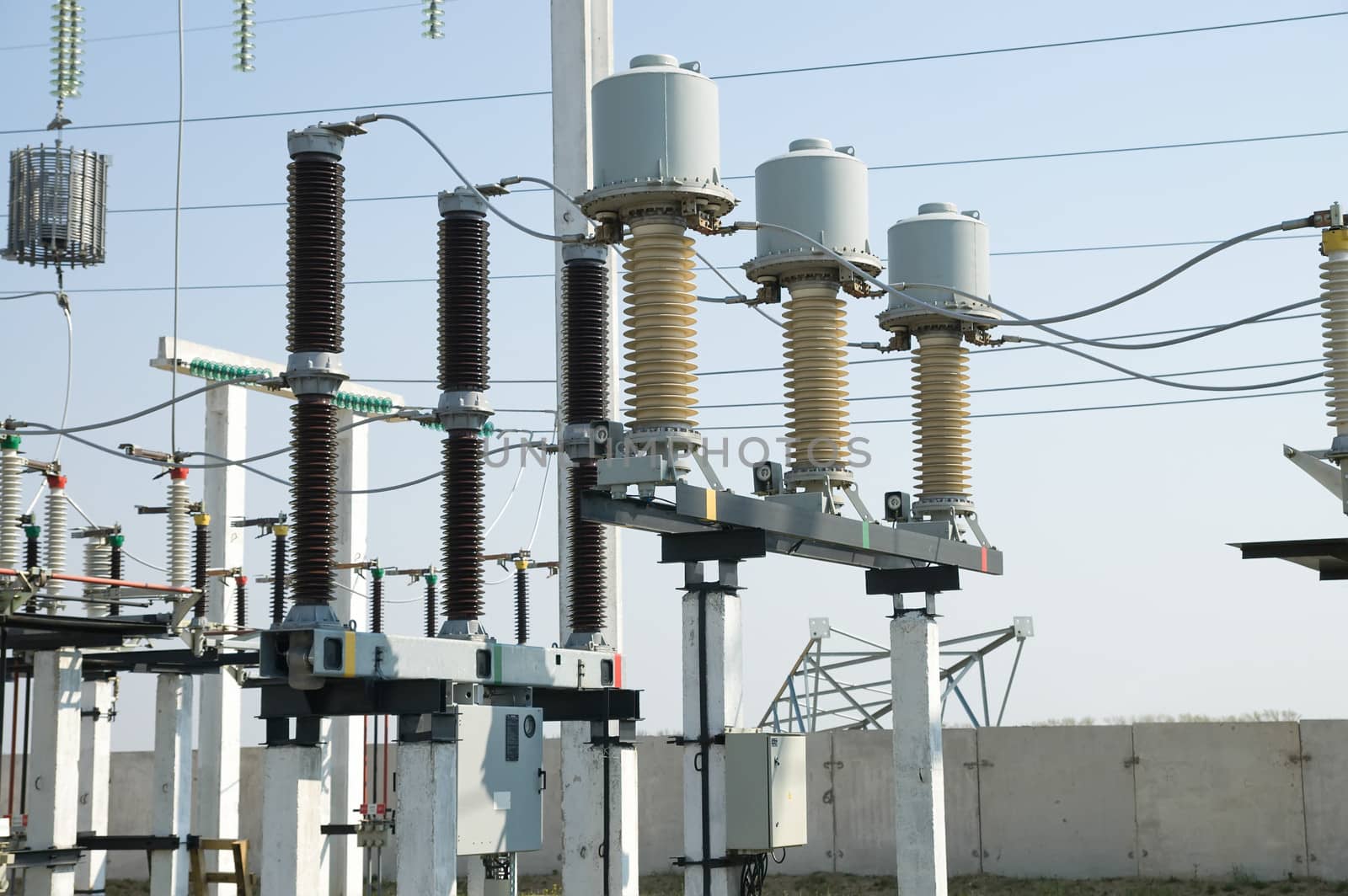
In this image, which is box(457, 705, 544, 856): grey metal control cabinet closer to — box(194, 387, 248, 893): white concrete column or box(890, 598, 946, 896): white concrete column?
box(890, 598, 946, 896): white concrete column

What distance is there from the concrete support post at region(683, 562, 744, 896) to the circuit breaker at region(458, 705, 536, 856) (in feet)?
3.58

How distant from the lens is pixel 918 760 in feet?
46.6

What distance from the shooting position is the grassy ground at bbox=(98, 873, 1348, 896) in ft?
71.7

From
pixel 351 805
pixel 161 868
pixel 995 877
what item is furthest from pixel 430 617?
pixel 995 877

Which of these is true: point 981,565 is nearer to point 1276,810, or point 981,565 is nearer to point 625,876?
point 625,876

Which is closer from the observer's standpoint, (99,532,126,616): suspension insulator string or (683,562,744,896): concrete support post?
(683,562,744,896): concrete support post

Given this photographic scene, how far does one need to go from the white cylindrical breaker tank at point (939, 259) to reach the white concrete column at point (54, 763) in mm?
10423

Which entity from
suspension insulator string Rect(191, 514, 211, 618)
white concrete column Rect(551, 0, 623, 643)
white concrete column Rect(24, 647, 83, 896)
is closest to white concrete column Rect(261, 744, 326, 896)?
white concrete column Rect(551, 0, 623, 643)

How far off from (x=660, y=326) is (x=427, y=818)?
11.5 ft

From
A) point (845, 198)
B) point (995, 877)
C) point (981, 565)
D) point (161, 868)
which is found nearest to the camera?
point (845, 198)

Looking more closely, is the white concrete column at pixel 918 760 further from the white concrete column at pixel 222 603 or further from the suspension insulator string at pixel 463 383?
the white concrete column at pixel 222 603

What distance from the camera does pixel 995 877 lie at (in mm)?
23688

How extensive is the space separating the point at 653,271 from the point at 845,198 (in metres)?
2.04

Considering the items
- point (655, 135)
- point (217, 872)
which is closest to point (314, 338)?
point (655, 135)
